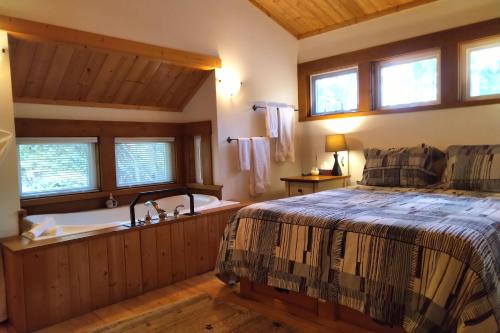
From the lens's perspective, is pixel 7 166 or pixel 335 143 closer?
pixel 7 166

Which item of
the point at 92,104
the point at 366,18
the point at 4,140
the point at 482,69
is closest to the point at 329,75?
the point at 366,18

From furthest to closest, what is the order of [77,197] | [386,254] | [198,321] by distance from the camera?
[77,197], [198,321], [386,254]

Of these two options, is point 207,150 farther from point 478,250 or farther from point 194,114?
point 478,250

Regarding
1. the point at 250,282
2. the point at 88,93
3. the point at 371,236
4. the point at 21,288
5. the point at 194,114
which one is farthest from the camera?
the point at 194,114

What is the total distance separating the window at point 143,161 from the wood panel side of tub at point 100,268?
1.22 meters

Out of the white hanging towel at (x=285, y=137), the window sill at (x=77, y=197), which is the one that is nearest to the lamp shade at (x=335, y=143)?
the white hanging towel at (x=285, y=137)

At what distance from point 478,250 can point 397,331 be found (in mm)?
648

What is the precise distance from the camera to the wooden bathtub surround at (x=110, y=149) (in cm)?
331

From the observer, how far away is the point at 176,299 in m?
2.70

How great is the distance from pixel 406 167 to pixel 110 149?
Answer: 291 cm

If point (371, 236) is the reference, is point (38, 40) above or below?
above

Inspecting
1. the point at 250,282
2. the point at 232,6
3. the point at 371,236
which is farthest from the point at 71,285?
the point at 232,6

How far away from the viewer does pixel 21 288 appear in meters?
2.27

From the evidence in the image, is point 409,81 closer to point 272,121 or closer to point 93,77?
point 272,121
